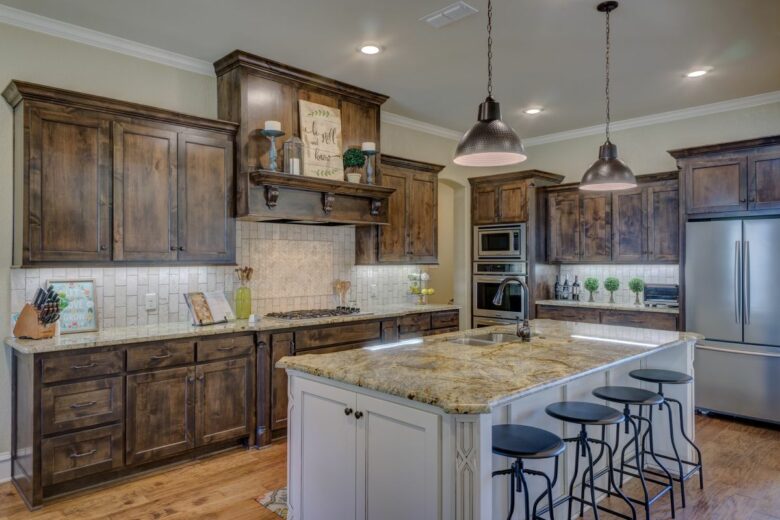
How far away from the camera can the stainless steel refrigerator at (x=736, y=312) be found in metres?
4.38

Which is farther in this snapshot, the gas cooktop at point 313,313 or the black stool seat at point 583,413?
the gas cooktop at point 313,313

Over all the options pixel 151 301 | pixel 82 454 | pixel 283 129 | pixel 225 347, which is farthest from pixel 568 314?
pixel 82 454

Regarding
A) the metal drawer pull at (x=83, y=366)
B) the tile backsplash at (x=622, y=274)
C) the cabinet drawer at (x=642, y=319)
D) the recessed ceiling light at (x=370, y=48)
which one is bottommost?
the metal drawer pull at (x=83, y=366)

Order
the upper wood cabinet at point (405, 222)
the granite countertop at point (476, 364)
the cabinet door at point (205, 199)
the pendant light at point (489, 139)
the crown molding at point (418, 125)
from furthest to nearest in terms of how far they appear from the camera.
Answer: the crown molding at point (418, 125) < the upper wood cabinet at point (405, 222) < the cabinet door at point (205, 199) < the pendant light at point (489, 139) < the granite countertop at point (476, 364)

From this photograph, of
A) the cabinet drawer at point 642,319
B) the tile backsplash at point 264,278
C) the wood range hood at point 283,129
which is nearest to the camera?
the tile backsplash at point 264,278

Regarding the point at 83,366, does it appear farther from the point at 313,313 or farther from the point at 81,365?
the point at 313,313

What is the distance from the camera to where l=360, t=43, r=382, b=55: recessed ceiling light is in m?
3.85

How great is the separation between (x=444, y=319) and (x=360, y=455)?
3353mm

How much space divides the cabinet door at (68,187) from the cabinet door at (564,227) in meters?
4.77

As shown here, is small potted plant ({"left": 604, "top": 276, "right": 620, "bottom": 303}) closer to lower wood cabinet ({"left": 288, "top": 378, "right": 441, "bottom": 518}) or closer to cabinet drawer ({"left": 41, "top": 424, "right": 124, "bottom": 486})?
lower wood cabinet ({"left": 288, "top": 378, "right": 441, "bottom": 518})

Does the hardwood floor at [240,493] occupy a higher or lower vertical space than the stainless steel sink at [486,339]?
lower

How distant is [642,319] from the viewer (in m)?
5.29

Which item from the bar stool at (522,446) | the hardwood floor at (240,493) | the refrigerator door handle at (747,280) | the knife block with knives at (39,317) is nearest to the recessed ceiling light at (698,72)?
the refrigerator door handle at (747,280)

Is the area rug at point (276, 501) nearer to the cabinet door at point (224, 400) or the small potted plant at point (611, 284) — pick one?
the cabinet door at point (224, 400)
